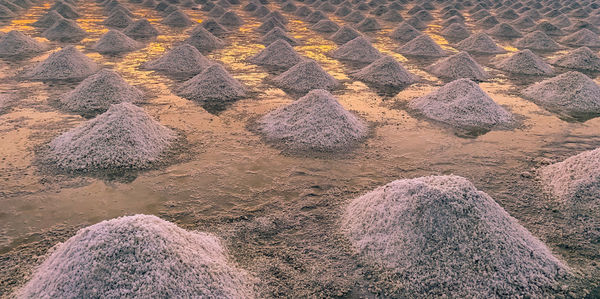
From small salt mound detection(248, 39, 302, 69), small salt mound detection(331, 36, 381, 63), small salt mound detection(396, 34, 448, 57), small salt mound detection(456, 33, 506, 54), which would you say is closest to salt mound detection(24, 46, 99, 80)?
small salt mound detection(248, 39, 302, 69)

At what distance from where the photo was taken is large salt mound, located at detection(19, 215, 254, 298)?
269 cm

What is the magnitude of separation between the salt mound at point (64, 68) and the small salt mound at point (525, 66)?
34.7ft

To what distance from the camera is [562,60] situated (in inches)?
453

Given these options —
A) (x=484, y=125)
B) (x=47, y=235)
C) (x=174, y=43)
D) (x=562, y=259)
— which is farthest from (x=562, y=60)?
(x=47, y=235)

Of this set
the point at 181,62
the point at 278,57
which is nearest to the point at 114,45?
the point at 181,62

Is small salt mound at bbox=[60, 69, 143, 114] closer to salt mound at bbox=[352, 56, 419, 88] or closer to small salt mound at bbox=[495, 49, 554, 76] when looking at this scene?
salt mound at bbox=[352, 56, 419, 88]

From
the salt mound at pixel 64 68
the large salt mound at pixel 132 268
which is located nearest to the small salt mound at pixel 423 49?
the salt mound at pixel 64 68

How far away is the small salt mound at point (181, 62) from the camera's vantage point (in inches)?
372

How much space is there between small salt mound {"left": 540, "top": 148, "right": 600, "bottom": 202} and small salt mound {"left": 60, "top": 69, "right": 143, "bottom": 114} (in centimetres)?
685

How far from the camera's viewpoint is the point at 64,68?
880 centimetres

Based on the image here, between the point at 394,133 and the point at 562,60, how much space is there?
8.17m

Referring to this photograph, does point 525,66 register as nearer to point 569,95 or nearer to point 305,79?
point 569,95

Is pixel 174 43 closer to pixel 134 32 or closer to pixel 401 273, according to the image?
pixel 134 32

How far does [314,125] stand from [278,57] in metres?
4.88
